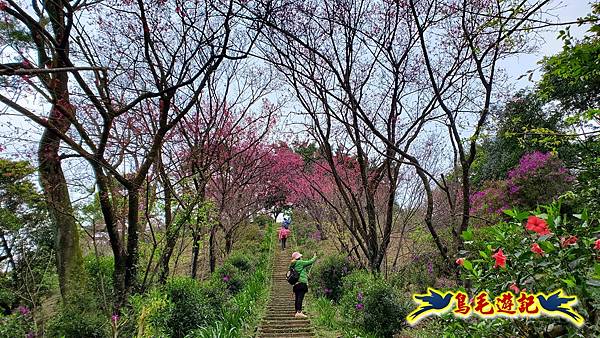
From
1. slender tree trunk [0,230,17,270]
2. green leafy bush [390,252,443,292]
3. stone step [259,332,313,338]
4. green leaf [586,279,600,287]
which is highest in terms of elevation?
slender tree trunk [0,230,17,270]

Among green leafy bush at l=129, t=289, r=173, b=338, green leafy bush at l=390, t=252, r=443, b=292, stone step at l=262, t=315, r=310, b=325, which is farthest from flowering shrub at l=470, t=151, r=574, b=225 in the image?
green leafy bush at l=129, t=289, r=173, b=338

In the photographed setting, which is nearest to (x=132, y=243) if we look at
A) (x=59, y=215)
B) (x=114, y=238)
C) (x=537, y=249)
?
(x=114, y=238)

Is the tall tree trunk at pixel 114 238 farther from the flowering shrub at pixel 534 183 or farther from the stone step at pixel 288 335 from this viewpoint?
the flowering shrub at pixel 534 183

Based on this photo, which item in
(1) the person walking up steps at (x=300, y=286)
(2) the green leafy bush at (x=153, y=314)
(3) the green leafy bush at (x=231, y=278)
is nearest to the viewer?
(2) the green leafy bush at (x=153, y=314)

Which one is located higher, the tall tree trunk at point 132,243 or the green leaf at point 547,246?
the tall tree trunk at point 132,243

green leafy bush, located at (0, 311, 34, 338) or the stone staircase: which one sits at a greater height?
green leafy bush, located at (0, 311, 34, 338)

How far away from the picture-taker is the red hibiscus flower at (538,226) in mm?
1941

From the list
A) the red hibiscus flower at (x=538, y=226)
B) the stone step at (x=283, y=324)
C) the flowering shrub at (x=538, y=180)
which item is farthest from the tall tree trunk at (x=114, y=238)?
the flowering shrub at (x=538, y=180)

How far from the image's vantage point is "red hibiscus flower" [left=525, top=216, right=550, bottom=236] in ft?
6.37

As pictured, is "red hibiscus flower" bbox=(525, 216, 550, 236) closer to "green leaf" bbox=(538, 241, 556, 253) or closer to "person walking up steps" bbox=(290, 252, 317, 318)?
"green leaf" bbox=(538, 241, 556, 253)

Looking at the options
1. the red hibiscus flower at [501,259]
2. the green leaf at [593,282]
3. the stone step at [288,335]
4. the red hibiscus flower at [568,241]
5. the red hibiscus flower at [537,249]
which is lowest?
the stone step at [288,335]

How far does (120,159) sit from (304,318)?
15.8 ft

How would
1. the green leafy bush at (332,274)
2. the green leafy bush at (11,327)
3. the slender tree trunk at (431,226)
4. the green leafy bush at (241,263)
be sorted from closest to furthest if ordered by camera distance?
the green leafy bush at (11,327), the slender tree trunk at (431,226), the green leafy bush at (332,274), the green leafy bush at (241,263)

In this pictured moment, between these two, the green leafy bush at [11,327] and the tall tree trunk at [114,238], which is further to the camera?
the tall tree trunk at [114,238]
